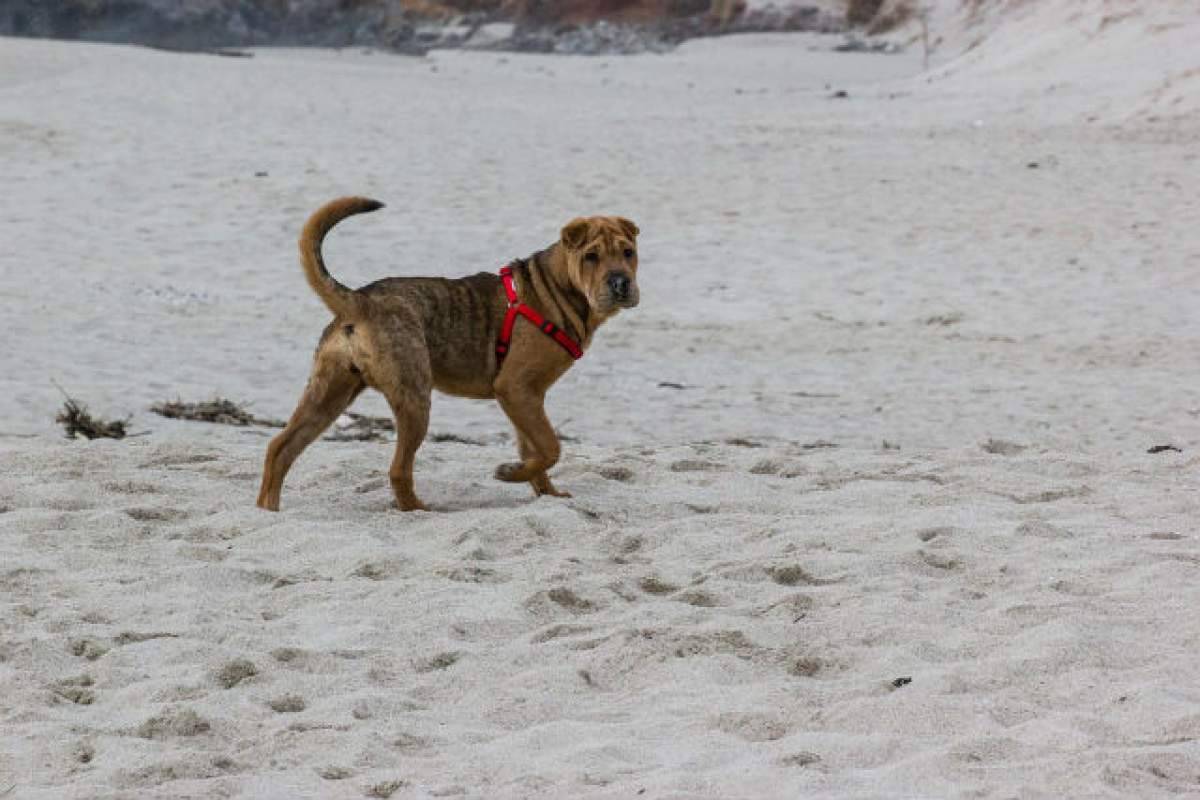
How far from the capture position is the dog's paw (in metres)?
7.03

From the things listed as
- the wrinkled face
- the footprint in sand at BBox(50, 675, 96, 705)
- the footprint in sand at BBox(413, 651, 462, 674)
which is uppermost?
the wrinkled face

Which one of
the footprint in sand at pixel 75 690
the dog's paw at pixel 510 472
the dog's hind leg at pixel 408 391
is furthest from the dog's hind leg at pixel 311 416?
the footprint in sand at pixel 75 690

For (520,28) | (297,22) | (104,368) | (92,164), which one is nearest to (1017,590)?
(104,368)

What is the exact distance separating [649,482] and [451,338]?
3.96 feet

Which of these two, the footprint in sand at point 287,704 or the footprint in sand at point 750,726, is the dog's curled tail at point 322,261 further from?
the footprint in sand at point 750,726

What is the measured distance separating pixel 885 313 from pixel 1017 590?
7.27 meters

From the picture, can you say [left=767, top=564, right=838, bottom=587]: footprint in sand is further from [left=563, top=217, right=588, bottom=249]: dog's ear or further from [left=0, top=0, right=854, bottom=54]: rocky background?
[left=0, top=0, right=854, bottom=54]: rocky background

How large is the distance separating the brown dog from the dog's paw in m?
0.01

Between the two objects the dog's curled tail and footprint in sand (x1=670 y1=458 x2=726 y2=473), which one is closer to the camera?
the dog's curled tail

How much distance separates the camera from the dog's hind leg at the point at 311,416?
6570 millimetres

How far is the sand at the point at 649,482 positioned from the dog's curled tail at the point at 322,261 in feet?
2.78

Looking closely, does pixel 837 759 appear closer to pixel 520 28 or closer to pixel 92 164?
pixel 92 164

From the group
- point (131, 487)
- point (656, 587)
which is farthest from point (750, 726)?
point (131, 487)

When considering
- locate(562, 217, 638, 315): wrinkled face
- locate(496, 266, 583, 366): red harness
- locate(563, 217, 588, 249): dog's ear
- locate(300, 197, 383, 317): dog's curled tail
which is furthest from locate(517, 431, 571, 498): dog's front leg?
locate(300, 197, 383, 317): dog's curled tail
